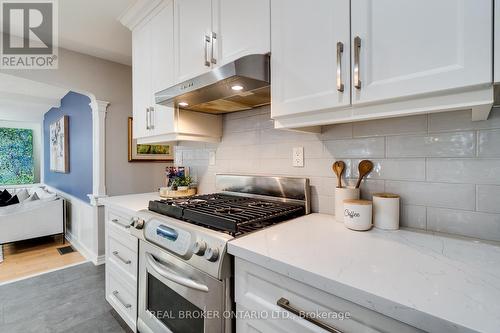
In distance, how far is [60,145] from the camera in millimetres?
4285

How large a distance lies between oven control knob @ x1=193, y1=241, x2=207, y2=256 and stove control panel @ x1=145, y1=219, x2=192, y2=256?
6 cm

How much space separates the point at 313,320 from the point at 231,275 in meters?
0.35

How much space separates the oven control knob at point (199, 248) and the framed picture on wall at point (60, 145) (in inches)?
164

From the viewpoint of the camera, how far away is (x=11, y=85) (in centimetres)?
353

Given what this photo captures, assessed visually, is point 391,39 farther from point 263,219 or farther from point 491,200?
point 263,219

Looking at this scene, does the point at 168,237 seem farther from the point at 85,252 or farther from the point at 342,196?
the point at 85,252

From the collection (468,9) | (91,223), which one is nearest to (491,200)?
(468,9)

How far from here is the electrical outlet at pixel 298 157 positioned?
1.41 metres

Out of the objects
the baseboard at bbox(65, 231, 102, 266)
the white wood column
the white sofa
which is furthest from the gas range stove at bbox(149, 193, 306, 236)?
the white sofa

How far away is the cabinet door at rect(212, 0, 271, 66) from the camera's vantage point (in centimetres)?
113

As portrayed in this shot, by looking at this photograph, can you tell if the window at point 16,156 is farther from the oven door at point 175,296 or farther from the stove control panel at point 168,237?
the stove control panel at point 168,237

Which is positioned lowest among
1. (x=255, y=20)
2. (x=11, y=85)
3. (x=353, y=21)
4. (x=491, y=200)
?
(x=491, y=200)

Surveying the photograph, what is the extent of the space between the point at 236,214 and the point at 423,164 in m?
0.85

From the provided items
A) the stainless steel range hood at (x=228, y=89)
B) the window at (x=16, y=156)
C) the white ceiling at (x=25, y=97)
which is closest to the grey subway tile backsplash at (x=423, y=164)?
the stainless steel range hood at (x=228, y=89)
